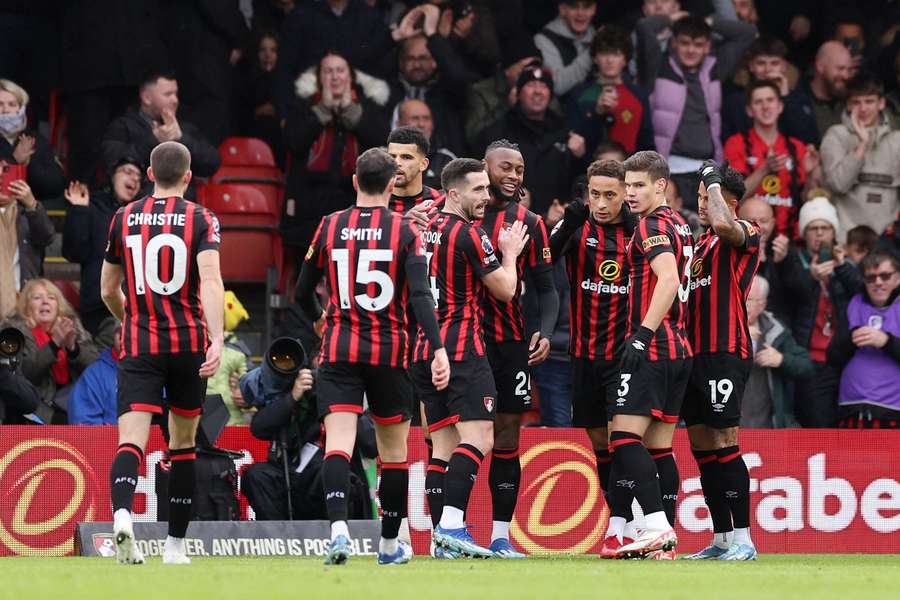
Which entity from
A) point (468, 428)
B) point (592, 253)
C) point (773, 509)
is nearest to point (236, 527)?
point (468, 428)

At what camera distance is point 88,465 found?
12.7 meters

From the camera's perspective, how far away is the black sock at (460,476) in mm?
10305

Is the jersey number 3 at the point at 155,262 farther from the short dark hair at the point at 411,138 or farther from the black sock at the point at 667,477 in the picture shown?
the black sock at the point at 667,477

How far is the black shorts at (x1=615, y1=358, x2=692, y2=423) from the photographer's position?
34.8ft

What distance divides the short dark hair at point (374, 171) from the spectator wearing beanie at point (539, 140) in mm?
A: 6518

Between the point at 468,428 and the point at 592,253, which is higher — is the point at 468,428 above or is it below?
below

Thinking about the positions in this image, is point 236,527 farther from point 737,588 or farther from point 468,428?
point 737,588

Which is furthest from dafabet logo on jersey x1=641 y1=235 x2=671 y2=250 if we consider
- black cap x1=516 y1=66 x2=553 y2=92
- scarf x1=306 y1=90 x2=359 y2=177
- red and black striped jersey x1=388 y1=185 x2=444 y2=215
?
black cap x1=516 y1=66 x2=553 y2=92

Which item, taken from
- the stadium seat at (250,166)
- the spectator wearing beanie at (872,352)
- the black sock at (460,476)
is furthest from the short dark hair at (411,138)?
the stadium seat at (250,166)

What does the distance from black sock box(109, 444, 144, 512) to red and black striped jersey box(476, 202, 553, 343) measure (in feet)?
8.55

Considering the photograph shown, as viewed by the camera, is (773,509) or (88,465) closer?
(88,465)

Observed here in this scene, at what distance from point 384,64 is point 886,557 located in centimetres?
696

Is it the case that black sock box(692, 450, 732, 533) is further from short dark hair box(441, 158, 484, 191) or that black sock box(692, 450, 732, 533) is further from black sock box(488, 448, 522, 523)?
short dark hair box(441, 158, 484, 191)

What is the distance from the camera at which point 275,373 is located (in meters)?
12.6
